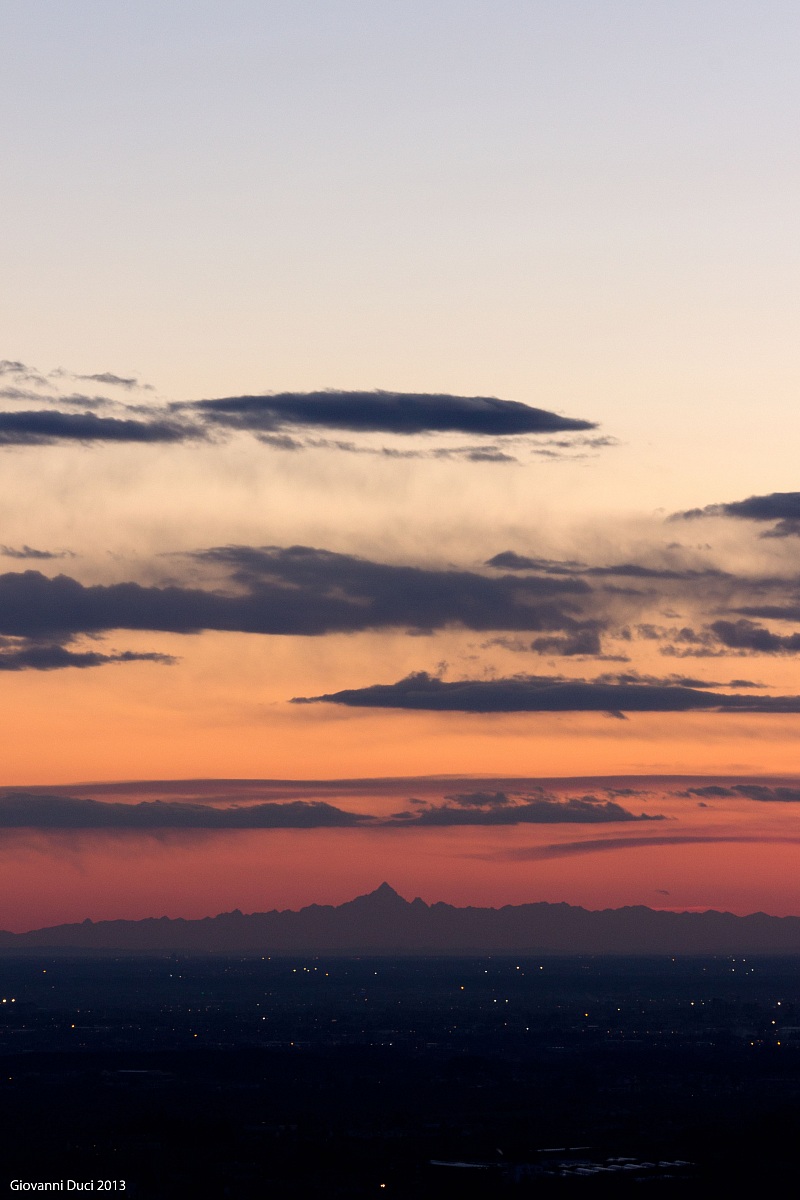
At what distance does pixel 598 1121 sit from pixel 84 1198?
7743 centimetres

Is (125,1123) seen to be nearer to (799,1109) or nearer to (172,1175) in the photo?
(172,1175)

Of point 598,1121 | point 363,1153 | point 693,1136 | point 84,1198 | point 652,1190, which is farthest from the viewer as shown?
point 598,1121

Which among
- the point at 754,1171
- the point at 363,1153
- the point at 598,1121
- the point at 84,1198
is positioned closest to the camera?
the point at 84,1198

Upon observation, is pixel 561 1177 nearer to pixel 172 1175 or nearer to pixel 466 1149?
pixel 466 1149

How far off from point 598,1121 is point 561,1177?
47.4 metres

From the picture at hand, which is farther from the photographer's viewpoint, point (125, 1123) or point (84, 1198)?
point (125, 1123)

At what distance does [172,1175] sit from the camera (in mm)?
148750

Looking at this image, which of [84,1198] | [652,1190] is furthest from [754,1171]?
[84,1198]

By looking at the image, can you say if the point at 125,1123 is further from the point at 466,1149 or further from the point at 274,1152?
the point at 466,1149

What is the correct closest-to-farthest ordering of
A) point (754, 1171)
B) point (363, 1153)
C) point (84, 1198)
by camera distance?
1. point (84, 1198)
2. point (754, 1171)
3. point (363, 1153)

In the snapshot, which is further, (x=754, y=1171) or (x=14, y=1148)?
(x=14, y=1148)

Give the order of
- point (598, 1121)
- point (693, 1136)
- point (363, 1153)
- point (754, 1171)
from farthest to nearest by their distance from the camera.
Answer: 1. point (598, 1121)
2. point (693, 1136)
3. point (363, 1153)
4. point (754, 1171)

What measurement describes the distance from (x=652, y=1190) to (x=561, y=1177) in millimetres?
9141

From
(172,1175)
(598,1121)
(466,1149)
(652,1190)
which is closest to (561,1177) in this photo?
(652,1190)
